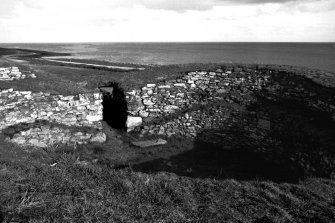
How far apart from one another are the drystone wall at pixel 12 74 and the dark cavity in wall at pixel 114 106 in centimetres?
322

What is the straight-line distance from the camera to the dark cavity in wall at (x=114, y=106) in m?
13.7

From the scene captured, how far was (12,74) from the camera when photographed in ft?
43.2

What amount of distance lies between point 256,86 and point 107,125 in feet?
21.7

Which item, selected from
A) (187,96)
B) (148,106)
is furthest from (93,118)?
(187,96)

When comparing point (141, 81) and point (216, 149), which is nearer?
point (216, 149)

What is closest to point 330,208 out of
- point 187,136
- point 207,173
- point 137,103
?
point 207,173

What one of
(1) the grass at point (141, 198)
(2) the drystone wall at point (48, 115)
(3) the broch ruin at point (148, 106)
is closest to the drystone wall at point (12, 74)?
(3) the broch ruin at point (148, 106)

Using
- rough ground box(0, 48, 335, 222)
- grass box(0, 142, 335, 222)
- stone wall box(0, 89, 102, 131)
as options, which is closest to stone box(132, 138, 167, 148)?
stone wall box(0, 89, 102, 131)

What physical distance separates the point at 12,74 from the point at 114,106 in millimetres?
4454

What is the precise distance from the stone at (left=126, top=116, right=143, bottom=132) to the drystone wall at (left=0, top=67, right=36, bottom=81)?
14.8 ft

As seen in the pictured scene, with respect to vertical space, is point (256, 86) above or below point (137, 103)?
above

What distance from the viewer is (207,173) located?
33.8ft

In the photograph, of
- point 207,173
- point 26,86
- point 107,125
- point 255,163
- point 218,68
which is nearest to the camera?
point 207,173

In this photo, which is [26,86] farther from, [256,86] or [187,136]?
[256,86]
